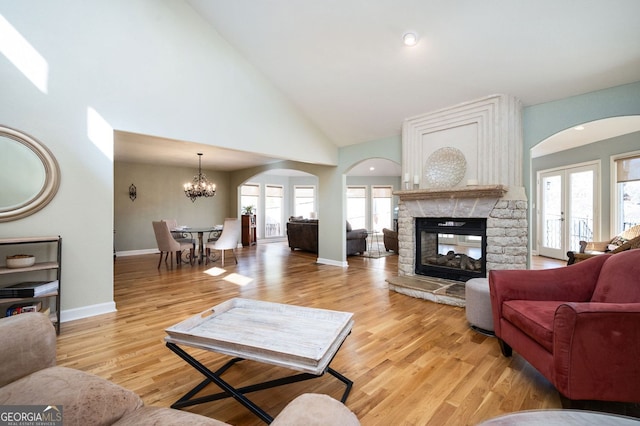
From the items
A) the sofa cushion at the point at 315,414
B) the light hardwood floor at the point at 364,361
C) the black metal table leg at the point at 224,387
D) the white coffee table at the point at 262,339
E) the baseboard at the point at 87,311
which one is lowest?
the light hardwood floor at the point at 364,361

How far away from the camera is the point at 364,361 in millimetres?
2172

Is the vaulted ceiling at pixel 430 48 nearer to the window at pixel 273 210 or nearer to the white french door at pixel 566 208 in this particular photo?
the white french door at pixel 566 208

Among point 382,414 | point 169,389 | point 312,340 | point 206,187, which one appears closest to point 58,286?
point 169,389

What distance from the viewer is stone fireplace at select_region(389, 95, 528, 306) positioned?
11.6 ft

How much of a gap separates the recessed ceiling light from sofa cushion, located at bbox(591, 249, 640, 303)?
2833 millimetres

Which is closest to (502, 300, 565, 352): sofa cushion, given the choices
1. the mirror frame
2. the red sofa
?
the red sofa

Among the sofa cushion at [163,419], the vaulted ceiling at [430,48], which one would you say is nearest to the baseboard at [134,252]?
the vaulted ceiling at [430,48]

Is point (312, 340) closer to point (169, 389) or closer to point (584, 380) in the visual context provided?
point (169, 389)

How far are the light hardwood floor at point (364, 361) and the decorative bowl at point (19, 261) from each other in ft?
2.07

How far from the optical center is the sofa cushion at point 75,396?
94 cm

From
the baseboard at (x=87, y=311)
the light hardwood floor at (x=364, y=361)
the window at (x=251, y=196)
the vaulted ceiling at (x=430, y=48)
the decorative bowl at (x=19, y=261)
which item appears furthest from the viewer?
the window at (x=251, y=196)

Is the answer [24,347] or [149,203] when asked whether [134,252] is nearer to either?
[149,203]

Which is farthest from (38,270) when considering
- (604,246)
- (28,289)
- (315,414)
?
(604,246)

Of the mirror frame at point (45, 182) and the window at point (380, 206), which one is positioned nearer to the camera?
the mirror frame at point (45, 182)
